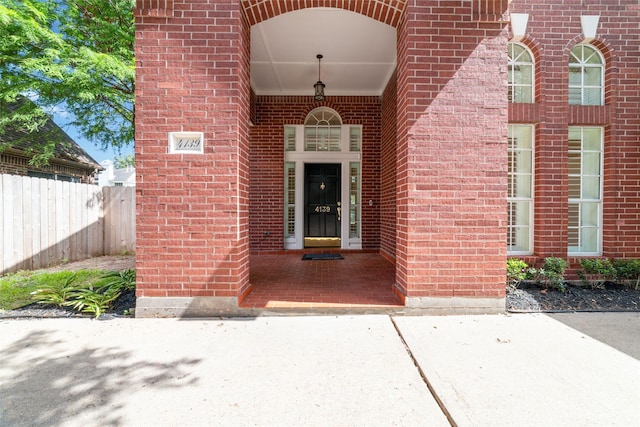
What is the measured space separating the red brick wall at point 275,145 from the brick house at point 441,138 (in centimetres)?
260

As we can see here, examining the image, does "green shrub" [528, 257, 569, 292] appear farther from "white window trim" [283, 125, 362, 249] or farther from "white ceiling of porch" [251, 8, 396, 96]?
"white ceiling of porch" [251, 8, 396, 96]

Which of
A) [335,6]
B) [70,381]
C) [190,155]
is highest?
[335,6]

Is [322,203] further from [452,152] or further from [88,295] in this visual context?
[88,295]

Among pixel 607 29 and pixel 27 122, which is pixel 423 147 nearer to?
pixel 607 29

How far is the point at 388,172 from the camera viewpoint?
21.3 feet

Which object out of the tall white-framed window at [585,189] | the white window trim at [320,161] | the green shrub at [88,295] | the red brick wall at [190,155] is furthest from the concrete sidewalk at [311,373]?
the white window trim at [320,161]

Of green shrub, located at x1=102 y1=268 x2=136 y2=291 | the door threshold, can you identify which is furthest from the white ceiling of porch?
green shrub, located at x1=102 y1=268 x2=136 y2=291

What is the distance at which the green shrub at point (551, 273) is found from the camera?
4.12 metres

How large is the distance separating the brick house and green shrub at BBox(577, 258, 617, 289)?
0.33 meters

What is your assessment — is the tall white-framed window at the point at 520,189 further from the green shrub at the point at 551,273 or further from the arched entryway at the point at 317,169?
the arched entryway at the point at 317,169

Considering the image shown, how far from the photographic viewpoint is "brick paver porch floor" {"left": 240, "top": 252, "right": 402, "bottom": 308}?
3570 mm

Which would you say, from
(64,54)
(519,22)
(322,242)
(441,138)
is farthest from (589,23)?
(64,54)

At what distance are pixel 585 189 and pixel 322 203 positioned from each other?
4.93m

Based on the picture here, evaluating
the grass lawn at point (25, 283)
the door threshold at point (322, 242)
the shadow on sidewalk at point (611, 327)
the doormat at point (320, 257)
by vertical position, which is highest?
the door threshold at point (322, 242)
